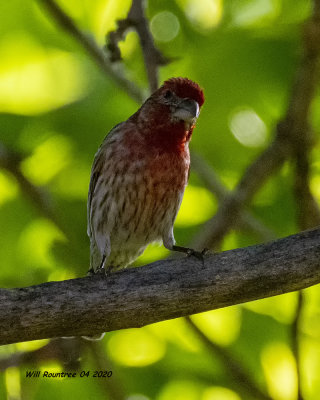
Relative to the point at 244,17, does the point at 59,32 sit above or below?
above

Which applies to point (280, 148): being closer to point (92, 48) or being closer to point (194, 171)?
point (194, 171)

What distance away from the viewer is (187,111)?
16.4 feet

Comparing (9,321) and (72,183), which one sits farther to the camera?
(72,183)

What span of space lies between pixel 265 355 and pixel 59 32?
96.8 inches

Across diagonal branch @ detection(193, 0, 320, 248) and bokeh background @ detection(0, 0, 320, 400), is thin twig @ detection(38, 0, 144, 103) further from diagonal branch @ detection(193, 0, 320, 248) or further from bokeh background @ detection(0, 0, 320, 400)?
diagonal branch @ detection(193, 0, 320, 248)

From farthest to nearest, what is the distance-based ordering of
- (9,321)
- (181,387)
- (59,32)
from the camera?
1. (59,32)
2. (181,387)
3. (9,321)

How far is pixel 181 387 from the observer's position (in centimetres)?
486

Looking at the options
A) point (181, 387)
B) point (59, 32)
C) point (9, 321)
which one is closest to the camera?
point (9, 321)

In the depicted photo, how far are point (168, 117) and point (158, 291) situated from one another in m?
1.80

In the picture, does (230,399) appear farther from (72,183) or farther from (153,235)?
(72,183)

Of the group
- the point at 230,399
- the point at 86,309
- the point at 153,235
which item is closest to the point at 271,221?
the point at 153,235

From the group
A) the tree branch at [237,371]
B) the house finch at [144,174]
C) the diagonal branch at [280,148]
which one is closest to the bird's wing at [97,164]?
the house finch at [144,174]

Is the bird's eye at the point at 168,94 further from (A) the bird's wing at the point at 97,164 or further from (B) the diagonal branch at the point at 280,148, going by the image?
(B) the diagonal branch at the point at 280,148

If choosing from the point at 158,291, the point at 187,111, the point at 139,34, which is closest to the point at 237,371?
the point at 158,291
